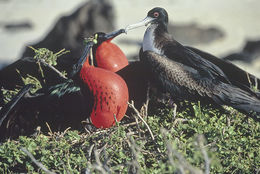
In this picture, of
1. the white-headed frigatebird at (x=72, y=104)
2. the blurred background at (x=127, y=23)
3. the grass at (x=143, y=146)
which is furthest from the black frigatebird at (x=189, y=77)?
the blurred background at (x=127, y=23)

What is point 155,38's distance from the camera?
105 inches

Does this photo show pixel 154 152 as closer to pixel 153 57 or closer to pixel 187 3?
pixel 153 57

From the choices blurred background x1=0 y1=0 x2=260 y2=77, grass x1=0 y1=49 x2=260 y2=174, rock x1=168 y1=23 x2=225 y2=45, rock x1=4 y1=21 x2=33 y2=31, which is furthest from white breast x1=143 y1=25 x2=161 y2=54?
rock x1=4 y1=21 x2=33 y2=31

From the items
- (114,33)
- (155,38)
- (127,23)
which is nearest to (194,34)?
(127,23)

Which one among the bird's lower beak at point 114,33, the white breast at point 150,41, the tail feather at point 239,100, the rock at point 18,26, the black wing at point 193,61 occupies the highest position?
the bird's lower beak at point 114,33

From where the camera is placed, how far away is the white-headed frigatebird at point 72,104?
236cm

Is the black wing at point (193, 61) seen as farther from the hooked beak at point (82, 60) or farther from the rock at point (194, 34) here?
the rock at point (194, 34)

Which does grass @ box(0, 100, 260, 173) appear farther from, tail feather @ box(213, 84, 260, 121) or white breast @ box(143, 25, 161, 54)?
white breast @ box(143, 25, 161, 54)

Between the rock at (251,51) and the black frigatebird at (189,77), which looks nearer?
the black frigatebird at (189,77)

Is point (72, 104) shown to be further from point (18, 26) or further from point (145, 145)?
point (18, 26)

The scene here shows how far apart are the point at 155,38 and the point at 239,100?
0.63m

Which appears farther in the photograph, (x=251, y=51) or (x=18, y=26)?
(x=18, y=26)

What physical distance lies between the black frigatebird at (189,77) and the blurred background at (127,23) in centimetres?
441

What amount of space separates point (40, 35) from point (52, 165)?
938 centimetres
